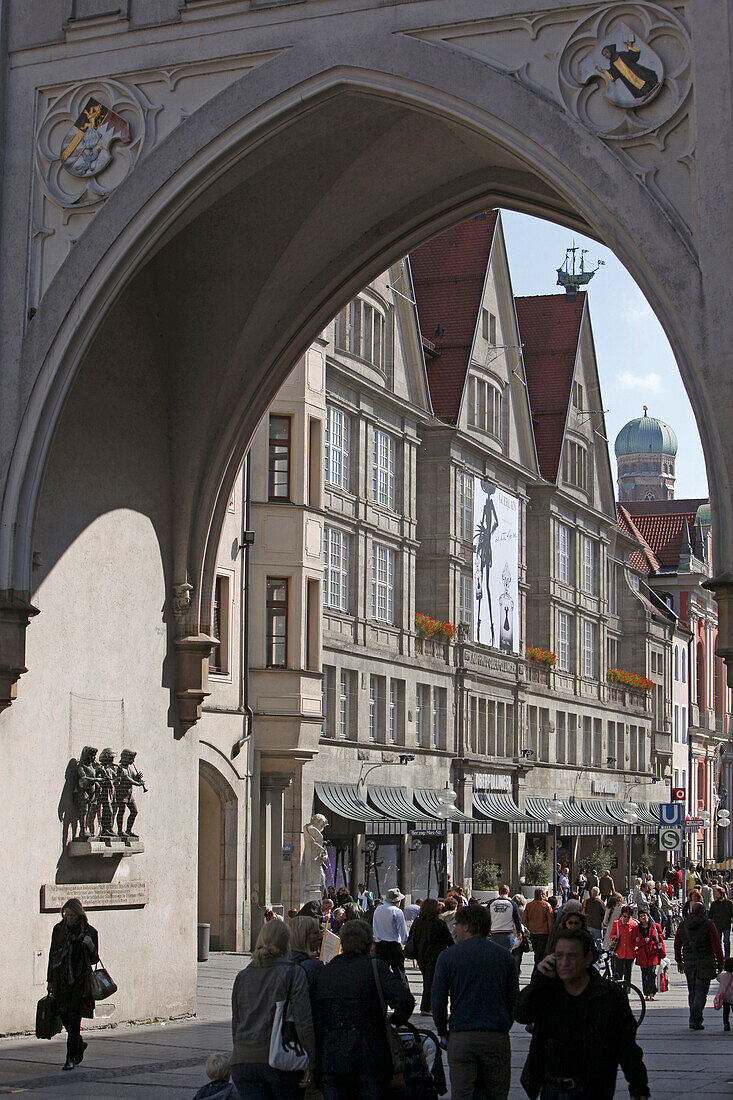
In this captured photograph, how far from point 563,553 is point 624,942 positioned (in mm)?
41968

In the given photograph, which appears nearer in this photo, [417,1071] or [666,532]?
[417,1071]

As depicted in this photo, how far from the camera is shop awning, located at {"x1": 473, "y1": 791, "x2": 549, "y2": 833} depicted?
49406 millimetres

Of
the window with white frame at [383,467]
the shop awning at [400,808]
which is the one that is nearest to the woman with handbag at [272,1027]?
the shop awning at [400,808]

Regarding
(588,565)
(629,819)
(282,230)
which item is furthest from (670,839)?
(629,819)

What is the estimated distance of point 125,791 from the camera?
15430mm

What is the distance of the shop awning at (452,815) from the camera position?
44.4 m

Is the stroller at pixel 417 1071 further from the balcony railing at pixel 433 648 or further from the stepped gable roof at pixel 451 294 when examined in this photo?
the stepped gable roof at pixel 451 294

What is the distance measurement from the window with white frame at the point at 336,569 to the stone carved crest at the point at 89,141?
26.2m

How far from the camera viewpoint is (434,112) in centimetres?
1259

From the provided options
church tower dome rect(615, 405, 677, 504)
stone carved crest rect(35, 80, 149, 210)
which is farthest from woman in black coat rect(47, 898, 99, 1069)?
church tower dome rect(615, 405, 677, 504)

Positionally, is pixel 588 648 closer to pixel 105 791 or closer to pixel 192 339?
pixel 192 339

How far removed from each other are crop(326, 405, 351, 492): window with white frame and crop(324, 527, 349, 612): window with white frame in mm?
1241

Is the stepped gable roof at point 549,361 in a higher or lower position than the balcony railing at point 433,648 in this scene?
higher

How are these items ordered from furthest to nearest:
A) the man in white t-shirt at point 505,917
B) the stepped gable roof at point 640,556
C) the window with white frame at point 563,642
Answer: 1. the stepped gable roof at point 640,556
2. the window with white frame at point 563,642
3. the man in white t-shirt at point 505,917
